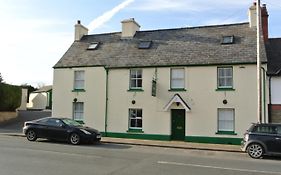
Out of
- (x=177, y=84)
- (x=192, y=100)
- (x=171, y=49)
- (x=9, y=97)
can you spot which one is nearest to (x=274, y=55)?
(x=192, y=100)

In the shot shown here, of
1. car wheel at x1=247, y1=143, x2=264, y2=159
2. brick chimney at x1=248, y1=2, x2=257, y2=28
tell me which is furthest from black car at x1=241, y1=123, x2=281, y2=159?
brick chimney at x1=248, y1=2, x2=257, y2=28

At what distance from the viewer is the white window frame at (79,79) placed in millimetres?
25312

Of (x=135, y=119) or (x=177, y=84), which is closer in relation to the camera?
(x=177, y=84)

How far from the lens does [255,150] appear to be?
50.3 ft

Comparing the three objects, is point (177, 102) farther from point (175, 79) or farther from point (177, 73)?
point (177, 73)

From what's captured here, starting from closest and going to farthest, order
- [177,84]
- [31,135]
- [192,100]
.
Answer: [31,135] < [192,100] < [177,84]

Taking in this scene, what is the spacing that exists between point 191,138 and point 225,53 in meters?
5.81

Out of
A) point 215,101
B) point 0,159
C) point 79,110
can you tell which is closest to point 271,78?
point 215,101

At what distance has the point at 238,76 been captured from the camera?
21.3 metres

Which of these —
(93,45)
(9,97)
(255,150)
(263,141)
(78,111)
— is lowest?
(255,150)

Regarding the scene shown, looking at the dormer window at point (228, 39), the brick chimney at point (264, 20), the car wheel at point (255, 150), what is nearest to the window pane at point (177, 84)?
the dormer window at point (228, 39)

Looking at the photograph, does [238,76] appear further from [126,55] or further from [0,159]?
[0,159]

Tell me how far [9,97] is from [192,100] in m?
18.3

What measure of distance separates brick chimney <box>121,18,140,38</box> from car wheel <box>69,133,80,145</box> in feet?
35.9
